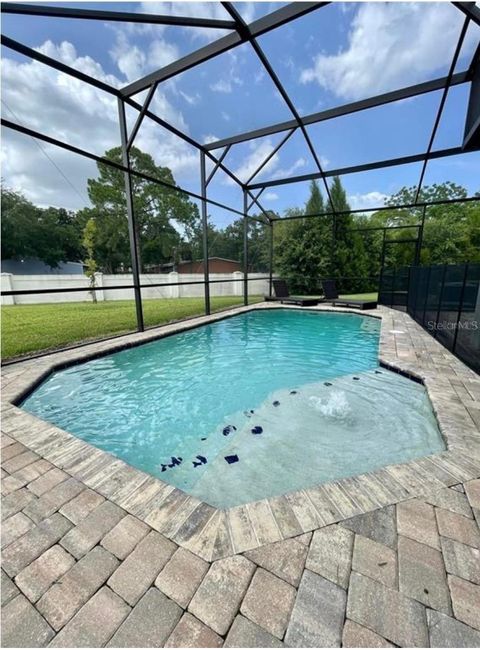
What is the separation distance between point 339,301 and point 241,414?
802cm

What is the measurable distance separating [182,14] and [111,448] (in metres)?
4.67

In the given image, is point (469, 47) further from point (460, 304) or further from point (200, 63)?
point (200, 63)

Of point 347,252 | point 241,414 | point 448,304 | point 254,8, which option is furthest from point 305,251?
point 241,414

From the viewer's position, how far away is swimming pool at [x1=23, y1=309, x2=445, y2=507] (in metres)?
2.20

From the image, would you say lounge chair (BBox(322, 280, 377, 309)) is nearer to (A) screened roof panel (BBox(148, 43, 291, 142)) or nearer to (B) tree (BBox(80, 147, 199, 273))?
(A) screened roof panel (BBox(148, 43, 291, 142))


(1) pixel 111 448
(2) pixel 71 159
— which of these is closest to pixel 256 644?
(1) pixel 111 448

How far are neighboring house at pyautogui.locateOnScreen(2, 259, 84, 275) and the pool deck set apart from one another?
80.5ft

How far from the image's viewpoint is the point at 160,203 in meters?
20.0

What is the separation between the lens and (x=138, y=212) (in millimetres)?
19359

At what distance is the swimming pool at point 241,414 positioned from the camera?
220cm

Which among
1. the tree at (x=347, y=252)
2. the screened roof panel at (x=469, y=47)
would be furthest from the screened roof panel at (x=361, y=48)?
the tree at (x=347, y=252)

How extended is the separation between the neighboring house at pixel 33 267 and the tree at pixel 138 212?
540cm

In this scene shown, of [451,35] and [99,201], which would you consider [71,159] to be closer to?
[99,201]

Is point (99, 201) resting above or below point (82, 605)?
above
